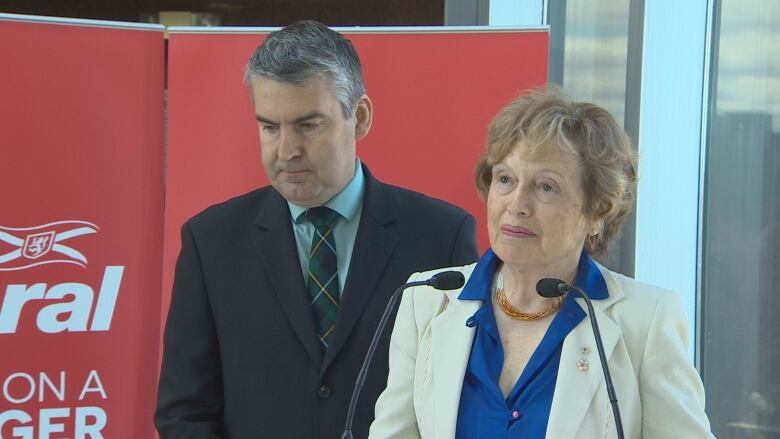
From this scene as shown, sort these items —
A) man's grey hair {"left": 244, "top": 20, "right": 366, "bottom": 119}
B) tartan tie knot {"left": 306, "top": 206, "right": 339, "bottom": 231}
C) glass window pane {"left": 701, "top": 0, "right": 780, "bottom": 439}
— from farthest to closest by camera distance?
glass window pane {"left": 701, "top": 0, "right": 780, "bottom": 439}, tartan tie knot {"left": 306, "top": 206, "right": 339, "bottom": 231}, man's grey hair {"left": 244, "top": 20, "right": 366, "bottom": 119}

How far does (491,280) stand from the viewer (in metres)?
2.10

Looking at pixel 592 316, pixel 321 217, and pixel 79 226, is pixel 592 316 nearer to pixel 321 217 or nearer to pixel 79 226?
pixel 321 217

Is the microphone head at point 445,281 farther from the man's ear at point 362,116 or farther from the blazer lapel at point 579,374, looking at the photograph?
the man's ear at point 362,116

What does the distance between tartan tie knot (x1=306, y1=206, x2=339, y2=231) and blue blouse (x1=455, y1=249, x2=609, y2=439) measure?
46cm

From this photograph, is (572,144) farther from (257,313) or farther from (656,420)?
(257,313)

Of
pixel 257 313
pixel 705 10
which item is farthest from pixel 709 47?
pixel 257 313

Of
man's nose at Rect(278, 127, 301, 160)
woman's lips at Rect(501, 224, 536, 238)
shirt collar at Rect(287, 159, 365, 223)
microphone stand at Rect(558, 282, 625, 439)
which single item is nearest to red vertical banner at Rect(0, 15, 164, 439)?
shirt collar at Rect(287, 159, 365, 223)

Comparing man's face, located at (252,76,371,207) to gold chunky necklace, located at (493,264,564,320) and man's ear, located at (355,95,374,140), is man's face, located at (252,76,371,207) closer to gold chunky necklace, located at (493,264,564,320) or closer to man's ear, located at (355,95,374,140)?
man's ear, located at (355,95,374,140)

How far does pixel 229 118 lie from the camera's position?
3.24 metres

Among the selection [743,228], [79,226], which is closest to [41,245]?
[79,226]

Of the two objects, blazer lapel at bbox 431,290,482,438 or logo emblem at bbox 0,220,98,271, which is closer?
blazer lapel at bbox 431,290,482,438

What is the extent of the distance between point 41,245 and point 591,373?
199cm

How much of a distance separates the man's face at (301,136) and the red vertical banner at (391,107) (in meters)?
0.96

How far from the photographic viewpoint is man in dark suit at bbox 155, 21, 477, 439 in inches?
87.6
